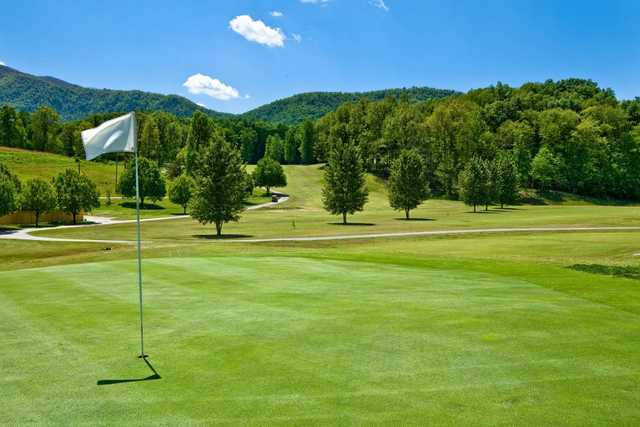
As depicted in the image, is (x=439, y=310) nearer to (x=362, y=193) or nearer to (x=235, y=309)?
(x=235, y=309)

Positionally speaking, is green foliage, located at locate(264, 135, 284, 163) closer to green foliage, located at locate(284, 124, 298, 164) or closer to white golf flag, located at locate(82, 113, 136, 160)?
green foliage, located at locate(284, 124, 298, 164)

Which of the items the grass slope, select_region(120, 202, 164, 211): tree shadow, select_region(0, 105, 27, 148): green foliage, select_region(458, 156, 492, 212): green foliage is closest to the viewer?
the grass slope

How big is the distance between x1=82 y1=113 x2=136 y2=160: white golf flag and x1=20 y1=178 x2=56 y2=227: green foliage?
70246 mm

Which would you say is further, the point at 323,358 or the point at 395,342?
the point at 395,342

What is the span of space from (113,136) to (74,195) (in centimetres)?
7411

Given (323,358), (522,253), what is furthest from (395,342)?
(522,253)

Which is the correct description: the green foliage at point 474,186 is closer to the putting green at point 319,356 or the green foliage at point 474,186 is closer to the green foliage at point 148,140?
the putting green at point 319,356

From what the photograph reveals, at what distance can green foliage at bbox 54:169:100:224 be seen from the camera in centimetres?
7788

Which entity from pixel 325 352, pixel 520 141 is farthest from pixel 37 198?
pixel 520 141

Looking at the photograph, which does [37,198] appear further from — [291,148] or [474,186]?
[291,148]

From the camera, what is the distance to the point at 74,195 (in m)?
78.2

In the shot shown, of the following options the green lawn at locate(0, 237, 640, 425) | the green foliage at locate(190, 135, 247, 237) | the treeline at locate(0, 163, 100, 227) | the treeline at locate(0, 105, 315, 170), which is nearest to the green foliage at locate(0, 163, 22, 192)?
the treeline at locate(0, 163, 100, 227)

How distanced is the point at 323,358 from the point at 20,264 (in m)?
33.8

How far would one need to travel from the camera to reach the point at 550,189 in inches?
4973
